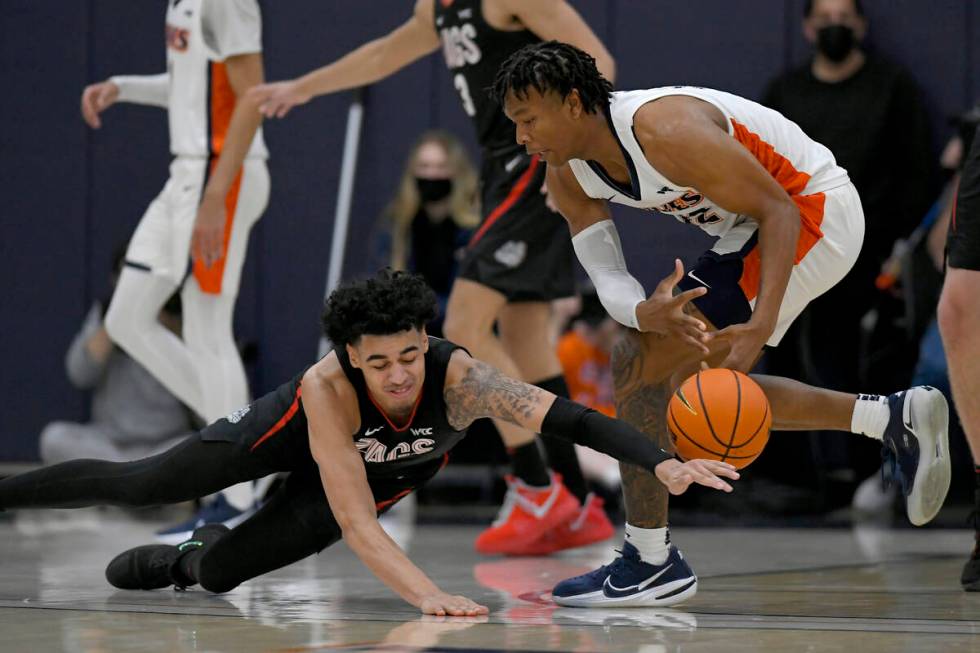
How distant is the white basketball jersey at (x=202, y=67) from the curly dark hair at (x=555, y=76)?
90.2 inches

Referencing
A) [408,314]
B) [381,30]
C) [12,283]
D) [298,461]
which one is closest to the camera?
[408,314]

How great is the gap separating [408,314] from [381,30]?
4.86m

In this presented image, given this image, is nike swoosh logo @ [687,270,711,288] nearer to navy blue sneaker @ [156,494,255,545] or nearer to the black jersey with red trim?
the black jersey with red trim

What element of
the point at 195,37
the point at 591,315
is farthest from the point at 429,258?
the point at 195,37

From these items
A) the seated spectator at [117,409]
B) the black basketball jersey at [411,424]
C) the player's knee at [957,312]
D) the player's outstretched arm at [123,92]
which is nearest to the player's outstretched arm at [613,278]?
the black basketball jersey at [411,424]

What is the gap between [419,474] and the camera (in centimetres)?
428

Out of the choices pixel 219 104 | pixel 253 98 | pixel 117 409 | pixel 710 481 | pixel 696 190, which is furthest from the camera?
pixel 117 409

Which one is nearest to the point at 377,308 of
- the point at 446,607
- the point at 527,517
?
the point at 446,607

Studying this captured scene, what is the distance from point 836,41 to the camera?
7152 millimetres

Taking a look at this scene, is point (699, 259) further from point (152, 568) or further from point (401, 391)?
point (152, 568)

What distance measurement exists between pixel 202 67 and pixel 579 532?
2336 mm

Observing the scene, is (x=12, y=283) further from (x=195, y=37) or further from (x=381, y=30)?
(x=195, y=37)

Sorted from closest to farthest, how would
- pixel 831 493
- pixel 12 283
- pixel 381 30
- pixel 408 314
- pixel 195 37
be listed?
pixel 408 314, pixel 195 37, pixel 831 493, pixel 381 30, pixel 12 283

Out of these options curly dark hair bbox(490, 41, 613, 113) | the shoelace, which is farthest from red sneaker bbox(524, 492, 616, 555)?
curly dark hair bbox(490, 41, 613, 113)
